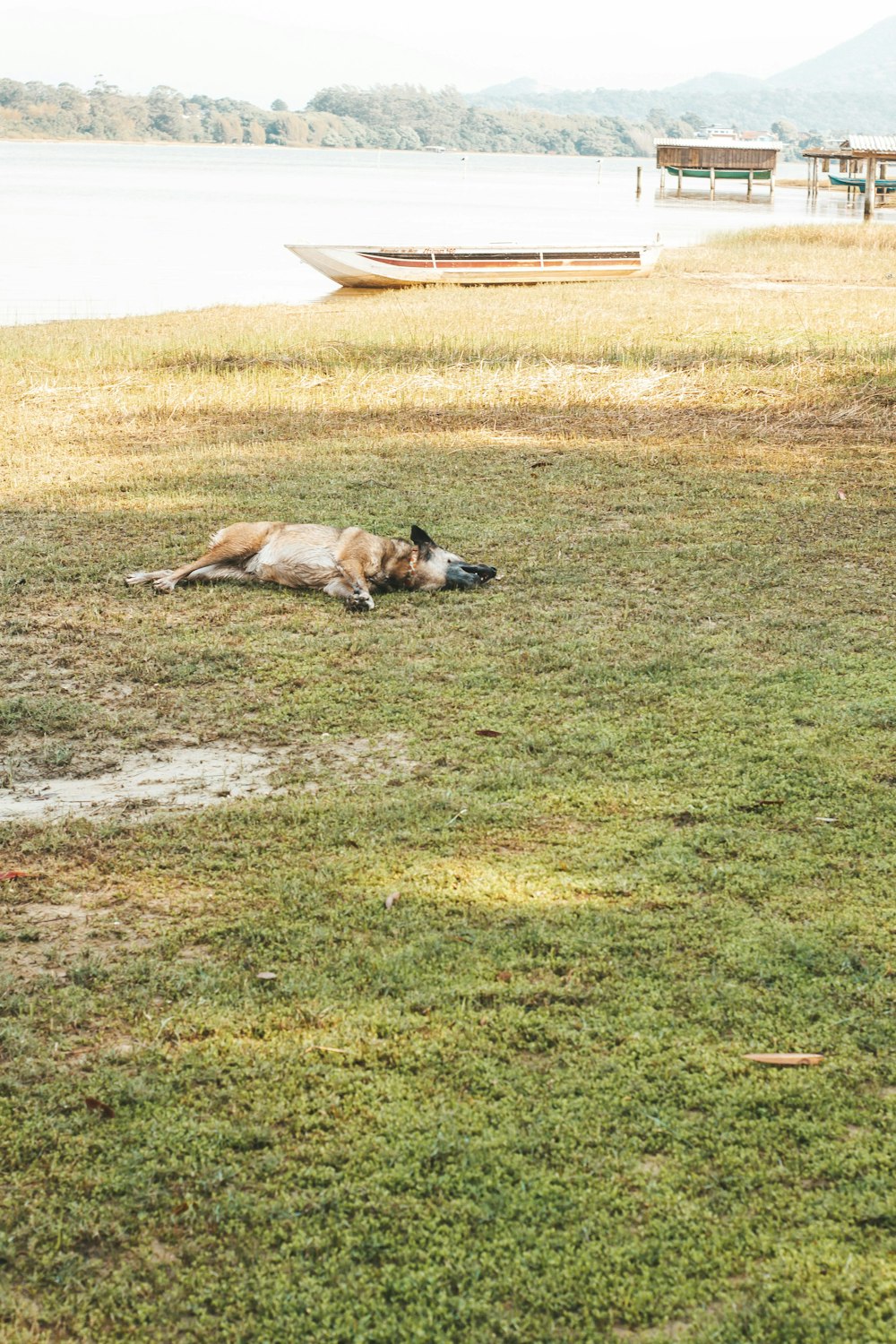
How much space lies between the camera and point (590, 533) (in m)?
7.57

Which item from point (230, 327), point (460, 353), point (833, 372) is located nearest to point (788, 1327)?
point (833, 372)

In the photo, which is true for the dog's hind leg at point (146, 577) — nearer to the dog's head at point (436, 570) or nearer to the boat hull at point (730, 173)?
the dog's head at point (436, 570)

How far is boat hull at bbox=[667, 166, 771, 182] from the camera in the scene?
67.2m

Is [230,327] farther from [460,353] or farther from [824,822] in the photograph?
[824,822]

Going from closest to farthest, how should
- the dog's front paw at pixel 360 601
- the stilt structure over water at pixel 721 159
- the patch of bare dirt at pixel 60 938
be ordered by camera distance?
the patch of bare dirt at pixel 60 938 → the dog's front paw at pixel 360 601 → the stilt structure over water at pixel 721 159

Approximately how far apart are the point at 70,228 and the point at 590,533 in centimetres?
3900

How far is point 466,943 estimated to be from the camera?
3.32 m

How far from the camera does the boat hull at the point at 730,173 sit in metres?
67.2

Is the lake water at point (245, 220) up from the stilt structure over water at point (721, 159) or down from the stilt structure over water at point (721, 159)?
down

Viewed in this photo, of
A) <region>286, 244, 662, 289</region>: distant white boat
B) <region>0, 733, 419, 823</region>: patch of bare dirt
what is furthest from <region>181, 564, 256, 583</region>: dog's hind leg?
<region>286, 244, 662, 289</region>: distant white boat

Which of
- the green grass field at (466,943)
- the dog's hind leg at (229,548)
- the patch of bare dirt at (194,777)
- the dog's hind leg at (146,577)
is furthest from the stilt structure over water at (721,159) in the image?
the patch of bare dirt at (194,777)

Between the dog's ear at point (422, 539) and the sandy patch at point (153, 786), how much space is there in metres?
2.05

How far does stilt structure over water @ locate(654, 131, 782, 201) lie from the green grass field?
64415 millimetres

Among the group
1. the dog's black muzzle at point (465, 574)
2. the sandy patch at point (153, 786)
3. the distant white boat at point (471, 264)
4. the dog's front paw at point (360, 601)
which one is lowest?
the sandy patch at point (153, 786)
